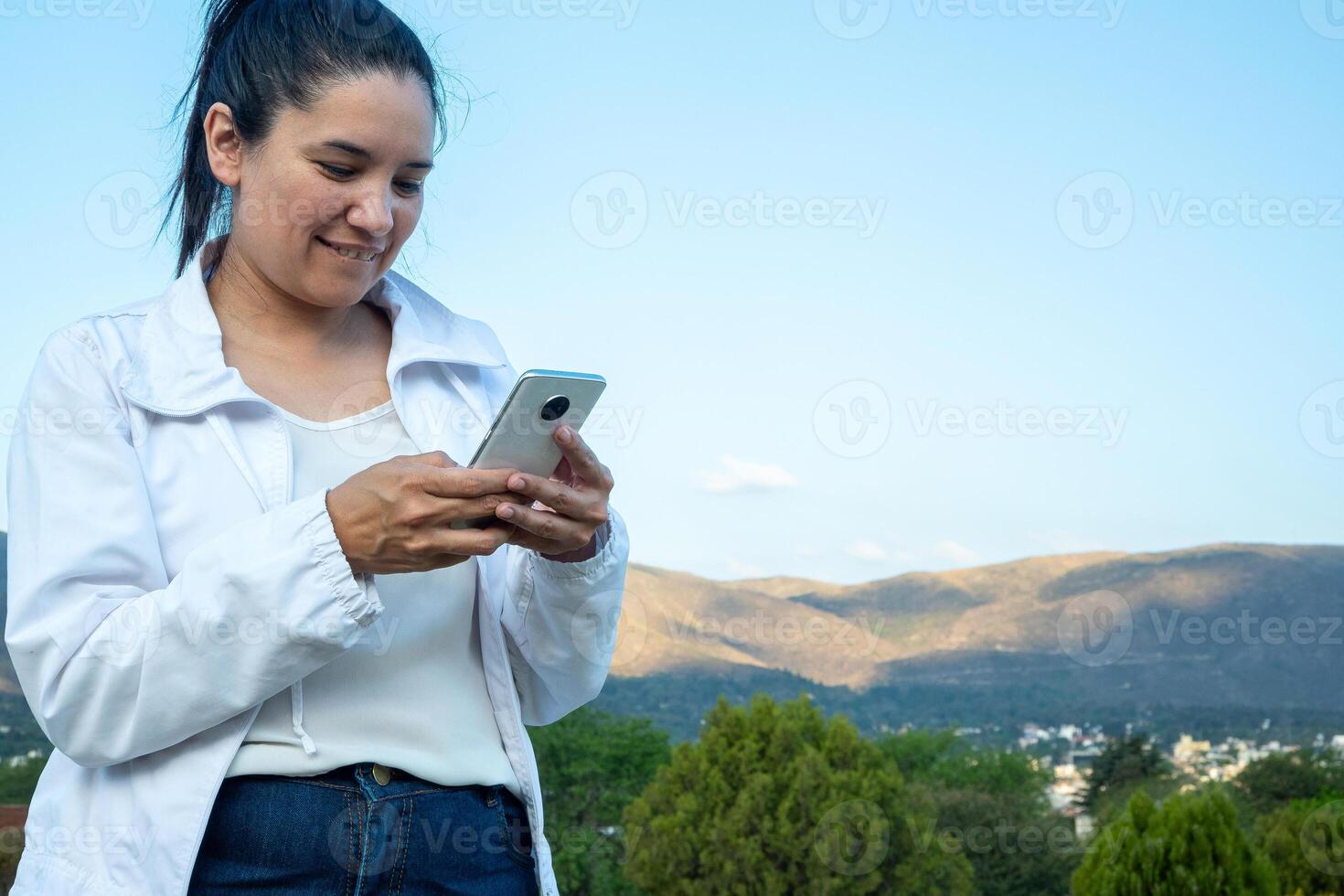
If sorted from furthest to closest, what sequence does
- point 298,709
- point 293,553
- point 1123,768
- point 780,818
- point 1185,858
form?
1. point 1123,768
2. point 780,818
3. point 1185,858
4. point 298,709
5. point 293,553

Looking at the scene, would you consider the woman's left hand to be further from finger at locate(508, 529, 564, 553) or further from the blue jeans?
the blue jeans

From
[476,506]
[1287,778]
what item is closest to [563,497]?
[476,506]

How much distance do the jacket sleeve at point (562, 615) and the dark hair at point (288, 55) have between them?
586mm

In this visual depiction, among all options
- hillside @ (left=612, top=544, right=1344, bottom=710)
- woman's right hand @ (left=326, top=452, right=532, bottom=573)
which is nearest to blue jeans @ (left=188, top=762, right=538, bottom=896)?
woman's right hand @ (left=326, top=452, right=532, bottom=573)

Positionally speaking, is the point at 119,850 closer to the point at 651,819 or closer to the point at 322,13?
the point at 322,13

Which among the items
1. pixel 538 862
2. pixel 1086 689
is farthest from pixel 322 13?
pixel 1086 689

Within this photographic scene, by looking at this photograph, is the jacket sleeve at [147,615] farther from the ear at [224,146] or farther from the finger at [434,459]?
the ear at [224,146]

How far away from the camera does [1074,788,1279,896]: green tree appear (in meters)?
8.54

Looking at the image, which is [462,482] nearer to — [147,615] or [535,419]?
[535,419]

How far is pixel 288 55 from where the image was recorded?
138 centimetres

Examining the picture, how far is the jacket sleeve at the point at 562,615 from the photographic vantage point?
1.48m

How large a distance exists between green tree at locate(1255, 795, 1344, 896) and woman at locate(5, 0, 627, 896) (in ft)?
40.1

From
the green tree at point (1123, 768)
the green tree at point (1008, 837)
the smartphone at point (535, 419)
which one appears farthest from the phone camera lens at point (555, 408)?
the green tree at point (1123, 768)

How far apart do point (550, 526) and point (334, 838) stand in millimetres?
385
